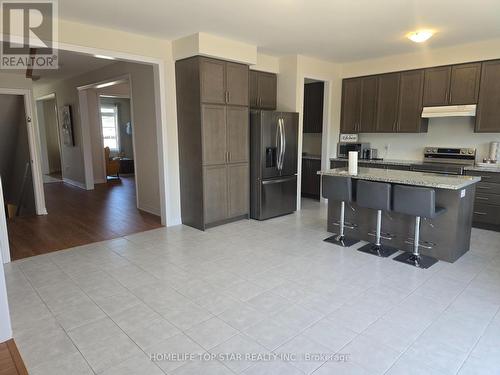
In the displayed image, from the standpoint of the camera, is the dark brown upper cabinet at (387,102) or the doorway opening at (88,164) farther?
the dark brown upper cabinet at (387,102)

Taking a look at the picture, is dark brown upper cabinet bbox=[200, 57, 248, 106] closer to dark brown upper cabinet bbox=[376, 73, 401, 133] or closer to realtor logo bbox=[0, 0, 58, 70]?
realtor logo bbox=[0, 0, 58, 70]

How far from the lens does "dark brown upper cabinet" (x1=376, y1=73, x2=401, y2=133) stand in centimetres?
567

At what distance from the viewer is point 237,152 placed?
5004mm

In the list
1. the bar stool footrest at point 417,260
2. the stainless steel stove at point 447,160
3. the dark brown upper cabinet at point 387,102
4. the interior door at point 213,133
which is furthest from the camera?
the dark brown upper cabinet at point 387,102

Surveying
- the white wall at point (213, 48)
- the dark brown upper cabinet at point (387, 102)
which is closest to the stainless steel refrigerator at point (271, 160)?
the white wall at point (213, 48)

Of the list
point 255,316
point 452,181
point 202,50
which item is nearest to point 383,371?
point 255,316

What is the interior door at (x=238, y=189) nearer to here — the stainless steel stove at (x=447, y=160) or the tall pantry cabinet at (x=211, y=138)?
the tall pantry cabinet at (x=211, y=138)

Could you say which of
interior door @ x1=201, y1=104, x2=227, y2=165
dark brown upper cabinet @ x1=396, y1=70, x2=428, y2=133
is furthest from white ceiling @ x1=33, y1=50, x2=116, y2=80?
dark brown upper cabinet @ x1=396, y1=70, x2=428, y2=133

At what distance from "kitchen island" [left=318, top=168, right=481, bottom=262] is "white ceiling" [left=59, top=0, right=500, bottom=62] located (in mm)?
1776

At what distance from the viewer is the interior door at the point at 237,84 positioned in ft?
15.5

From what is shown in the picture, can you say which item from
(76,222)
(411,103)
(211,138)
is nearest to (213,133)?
(211,138)

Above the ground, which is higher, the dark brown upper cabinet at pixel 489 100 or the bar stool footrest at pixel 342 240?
the dark brown upper cabinet at pixel 489 100

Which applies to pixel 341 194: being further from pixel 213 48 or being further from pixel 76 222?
pixel 76 222

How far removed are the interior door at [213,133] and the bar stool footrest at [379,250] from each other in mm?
2267
